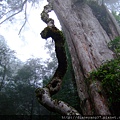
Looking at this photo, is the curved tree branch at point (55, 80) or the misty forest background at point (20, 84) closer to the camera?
the curved tree branch at point (55, 80)

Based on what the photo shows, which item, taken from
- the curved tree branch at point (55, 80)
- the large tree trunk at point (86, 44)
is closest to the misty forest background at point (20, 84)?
the large tree trunk at point (86, 44)

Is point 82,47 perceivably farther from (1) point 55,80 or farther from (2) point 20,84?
(2) point 20,84

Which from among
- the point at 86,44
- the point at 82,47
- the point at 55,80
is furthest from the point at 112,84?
the point at 86,44

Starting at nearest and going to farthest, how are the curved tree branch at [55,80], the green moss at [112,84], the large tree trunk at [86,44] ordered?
1. the curved tree branch at [55,80]
2. the green moss at [112,84]
3. the large tree trunk at [86,44]

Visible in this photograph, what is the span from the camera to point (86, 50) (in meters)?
4.97

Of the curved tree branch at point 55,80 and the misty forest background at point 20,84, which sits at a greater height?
the misty forest background at point 20,84

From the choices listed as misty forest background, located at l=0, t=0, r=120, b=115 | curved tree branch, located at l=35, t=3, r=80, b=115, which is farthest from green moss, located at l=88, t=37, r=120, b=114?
misty forest background, located at l=0, t=0, r=120, b=115

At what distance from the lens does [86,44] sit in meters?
5.18

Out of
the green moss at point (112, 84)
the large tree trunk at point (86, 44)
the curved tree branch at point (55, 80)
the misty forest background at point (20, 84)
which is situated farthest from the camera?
the misty forest background at point (20, 84)

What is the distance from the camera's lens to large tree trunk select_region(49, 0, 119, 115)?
368 centimetres

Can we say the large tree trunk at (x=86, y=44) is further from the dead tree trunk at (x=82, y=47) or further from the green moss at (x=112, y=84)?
the green moss at (x=112, y=84)

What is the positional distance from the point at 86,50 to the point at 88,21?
1786 millimetres

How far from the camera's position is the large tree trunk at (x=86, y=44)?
12.1 feet

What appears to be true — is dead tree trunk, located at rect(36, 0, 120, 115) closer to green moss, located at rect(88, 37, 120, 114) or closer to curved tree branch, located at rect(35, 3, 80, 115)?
curved tree branch, located at rect(35, 3, 80, 115)
